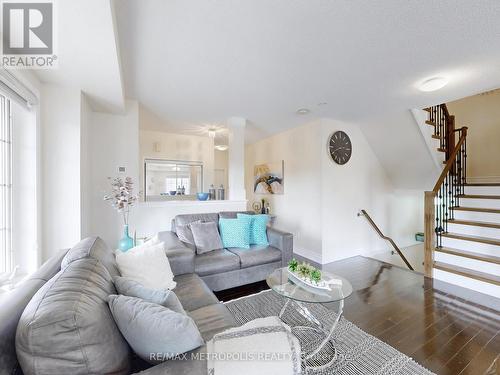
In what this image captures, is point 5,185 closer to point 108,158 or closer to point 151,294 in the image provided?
point 108,158

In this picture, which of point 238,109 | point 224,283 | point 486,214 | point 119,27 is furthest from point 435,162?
point 119,27

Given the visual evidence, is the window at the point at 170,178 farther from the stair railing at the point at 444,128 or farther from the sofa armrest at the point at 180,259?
the stair railing at the point at 444,128

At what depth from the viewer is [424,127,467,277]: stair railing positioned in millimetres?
3176

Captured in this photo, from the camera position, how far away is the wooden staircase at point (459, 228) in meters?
2.78

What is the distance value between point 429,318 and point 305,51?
111 inches

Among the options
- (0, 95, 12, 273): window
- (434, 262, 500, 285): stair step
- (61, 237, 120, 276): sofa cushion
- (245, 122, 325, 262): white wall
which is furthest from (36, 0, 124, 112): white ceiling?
(434, 262, 500, 285): stair step

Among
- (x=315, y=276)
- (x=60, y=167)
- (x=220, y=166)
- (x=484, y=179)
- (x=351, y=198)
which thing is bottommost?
(x=315, y=276)

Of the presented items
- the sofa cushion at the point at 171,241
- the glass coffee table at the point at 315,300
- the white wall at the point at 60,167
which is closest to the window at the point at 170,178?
the sofa cushion at the point at 171,241

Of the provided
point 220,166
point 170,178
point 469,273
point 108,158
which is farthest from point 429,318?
point 220,166

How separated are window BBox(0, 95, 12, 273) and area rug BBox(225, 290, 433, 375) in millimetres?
1987

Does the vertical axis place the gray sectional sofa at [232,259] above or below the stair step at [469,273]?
above

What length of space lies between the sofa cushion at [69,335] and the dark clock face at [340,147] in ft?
12.3

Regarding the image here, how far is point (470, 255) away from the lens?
295 centimetres

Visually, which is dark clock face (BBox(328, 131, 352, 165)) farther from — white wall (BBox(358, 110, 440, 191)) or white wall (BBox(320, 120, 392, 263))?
white wall (BBox(358, 110, 440, 191))
